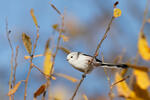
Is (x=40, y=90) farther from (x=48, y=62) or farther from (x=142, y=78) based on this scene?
(x=142, y=78)

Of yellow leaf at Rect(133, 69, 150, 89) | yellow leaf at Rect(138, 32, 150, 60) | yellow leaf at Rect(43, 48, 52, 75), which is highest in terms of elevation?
yellow leaf at Rect(138, 32, 150, 60)

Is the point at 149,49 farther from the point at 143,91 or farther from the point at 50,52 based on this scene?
the point at 50,52

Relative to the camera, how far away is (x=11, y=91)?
625 mm

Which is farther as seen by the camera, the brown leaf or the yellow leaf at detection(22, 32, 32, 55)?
the yellow leaf at detection(22, 32, 32, 55)

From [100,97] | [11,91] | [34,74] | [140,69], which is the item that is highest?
[140,69]

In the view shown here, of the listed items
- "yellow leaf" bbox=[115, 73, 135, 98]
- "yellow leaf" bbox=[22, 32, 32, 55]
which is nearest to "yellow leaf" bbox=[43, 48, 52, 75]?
"yellow leaf" bbox=[22, 32, 32, 55]

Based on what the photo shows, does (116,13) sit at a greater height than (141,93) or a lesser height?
greater

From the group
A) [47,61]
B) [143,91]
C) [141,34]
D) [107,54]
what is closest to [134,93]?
[143,91]

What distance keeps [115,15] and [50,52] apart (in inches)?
9.4

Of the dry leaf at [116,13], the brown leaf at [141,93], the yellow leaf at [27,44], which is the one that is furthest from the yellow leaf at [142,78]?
the yellow leaf at [27,44]

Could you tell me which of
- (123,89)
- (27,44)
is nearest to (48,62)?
(27,44)

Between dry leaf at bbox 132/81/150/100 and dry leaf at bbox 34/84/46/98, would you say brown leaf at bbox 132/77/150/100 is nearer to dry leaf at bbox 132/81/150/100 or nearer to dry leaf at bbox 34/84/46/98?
dry leaf at bbox 132/81/150/100

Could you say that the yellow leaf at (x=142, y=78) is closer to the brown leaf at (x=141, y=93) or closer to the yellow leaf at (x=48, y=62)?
the brown leaf at (x=141, y=93)

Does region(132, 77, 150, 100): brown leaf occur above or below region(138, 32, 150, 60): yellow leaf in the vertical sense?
below
